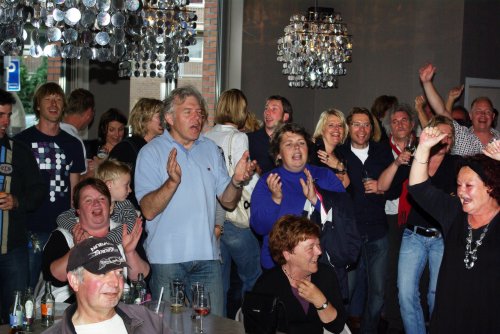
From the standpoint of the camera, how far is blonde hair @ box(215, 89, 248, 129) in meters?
6.32

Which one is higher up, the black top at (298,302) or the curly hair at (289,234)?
the curly hair at (289,234)

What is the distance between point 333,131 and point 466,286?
94.5 inches

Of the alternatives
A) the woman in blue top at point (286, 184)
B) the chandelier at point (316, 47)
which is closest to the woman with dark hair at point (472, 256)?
the woman in blue top at point (286, 184)

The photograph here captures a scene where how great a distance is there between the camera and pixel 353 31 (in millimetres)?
9961

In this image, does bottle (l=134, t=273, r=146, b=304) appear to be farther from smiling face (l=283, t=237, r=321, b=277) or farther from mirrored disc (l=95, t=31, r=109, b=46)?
mirrored disc (l=95, t=31, r=109, b=46)

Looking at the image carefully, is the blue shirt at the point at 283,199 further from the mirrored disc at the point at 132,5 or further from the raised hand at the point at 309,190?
the mirrored disc at the point at 132,5

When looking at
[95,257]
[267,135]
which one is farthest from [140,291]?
[267,135]

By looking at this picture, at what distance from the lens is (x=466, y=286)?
12.2 ft

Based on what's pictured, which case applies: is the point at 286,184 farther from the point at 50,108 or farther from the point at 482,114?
the point at 482,114

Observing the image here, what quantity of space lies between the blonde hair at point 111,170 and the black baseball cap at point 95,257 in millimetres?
2022

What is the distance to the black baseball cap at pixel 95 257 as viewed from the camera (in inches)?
114

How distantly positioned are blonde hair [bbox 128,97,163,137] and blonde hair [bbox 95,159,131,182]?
1149 millimetres

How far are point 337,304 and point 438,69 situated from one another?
5.04 meters

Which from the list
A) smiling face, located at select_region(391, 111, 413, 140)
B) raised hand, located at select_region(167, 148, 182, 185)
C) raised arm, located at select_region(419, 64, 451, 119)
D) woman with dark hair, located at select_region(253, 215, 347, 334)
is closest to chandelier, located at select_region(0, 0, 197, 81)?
raised hand, located at select_region(167, 148, 182, 185)
